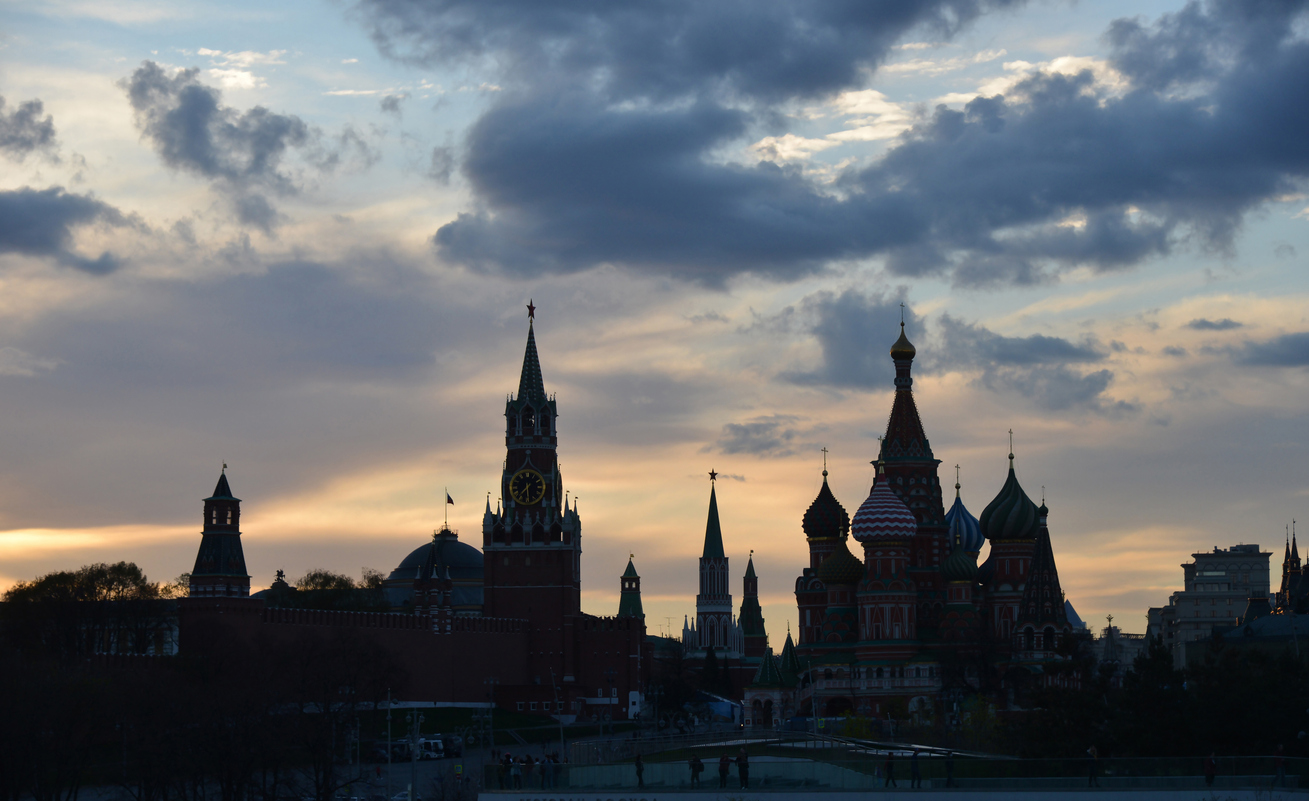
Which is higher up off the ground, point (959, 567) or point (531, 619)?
point (959, 567)

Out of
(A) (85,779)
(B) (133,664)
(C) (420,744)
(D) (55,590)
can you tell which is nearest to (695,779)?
(A) (85,779)

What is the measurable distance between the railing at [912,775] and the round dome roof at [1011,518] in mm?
72956

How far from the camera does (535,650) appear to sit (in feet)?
467

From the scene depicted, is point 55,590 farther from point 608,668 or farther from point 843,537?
point 843,537

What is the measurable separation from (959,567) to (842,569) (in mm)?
8377

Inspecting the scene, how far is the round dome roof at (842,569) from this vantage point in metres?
131

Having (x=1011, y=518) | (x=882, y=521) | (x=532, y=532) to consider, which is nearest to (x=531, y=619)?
(x=532, y=532)

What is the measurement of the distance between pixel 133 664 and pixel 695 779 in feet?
173

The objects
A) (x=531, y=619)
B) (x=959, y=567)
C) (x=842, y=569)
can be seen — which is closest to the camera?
(x=959, y=567)

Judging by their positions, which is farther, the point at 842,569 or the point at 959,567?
the point at 842,569

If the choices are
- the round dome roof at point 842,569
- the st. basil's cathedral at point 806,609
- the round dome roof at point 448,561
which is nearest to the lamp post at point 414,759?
the st. basil's cathedral at point 806,609

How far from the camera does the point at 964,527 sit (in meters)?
138

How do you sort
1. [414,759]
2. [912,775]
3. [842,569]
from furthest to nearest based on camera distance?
1. [842,569]
2. [414,759]
3. [912,775]

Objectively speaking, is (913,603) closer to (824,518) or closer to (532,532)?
(824,518)
